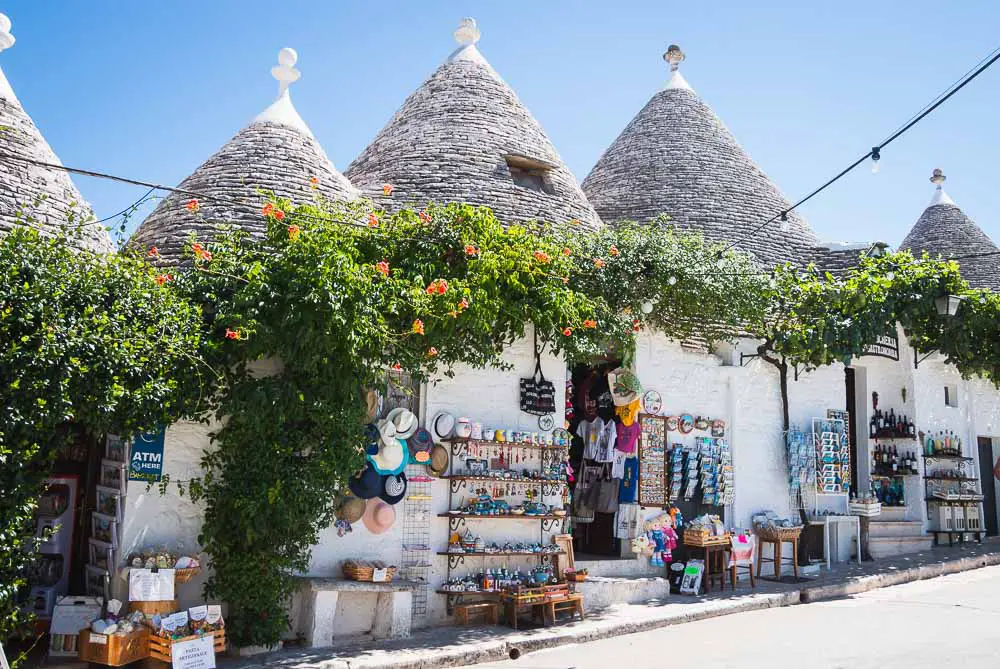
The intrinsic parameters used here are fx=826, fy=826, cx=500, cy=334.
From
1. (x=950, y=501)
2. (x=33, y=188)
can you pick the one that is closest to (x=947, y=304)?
(x=950, y=501)

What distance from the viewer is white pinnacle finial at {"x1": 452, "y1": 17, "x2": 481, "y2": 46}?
542 inches

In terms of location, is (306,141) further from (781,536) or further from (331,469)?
(781,536)

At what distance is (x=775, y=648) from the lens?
336 inches

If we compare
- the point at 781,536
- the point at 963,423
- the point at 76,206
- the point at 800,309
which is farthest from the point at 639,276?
the point at 963,423

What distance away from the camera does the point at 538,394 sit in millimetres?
10688

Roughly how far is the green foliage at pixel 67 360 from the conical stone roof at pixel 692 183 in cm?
924

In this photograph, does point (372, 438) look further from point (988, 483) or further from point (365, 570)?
point (988, 483)

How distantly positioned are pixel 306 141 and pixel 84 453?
4541 millimetres

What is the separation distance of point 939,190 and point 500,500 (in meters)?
15.9

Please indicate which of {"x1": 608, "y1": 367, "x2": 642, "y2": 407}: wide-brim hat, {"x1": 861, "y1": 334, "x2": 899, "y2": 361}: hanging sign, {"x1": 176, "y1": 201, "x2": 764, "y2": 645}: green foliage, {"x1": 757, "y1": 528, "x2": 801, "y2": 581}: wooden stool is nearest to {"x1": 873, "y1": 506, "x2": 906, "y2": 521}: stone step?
{"x1": 861, "y1": 334, "x2": 899, "y2": 361}: hanging sign

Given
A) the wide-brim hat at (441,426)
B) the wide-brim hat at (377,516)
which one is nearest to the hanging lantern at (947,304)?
the wide-brim hat at (441,426)

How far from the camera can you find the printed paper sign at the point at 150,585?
23.9ft

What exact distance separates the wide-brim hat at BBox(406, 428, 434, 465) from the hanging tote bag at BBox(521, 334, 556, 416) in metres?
1.52

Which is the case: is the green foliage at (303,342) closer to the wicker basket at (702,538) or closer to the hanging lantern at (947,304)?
the wicker basket at (702,538)
